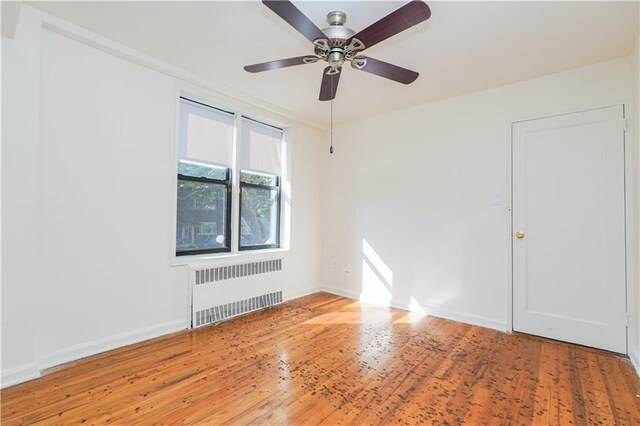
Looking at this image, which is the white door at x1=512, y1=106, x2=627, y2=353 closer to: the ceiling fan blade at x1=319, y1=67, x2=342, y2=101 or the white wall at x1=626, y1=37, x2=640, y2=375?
the white wall at x1=626, y1=37, x2=640, y2=375

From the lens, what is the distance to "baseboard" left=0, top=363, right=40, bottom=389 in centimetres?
208

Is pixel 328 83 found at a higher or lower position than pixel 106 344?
higher

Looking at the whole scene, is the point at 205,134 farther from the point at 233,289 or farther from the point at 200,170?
the point at 233,289

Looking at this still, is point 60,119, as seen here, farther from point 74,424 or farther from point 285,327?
point 285,327

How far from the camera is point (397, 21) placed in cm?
173

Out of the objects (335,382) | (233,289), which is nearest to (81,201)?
(233,289)

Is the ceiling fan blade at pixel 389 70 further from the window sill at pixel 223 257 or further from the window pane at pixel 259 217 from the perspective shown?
the window sill at pixel 223 257

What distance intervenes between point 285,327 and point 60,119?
2.75m

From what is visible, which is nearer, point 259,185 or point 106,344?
point 106,344

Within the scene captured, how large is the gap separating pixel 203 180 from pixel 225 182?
0.29 meters

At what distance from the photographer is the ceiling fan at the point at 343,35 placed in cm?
165

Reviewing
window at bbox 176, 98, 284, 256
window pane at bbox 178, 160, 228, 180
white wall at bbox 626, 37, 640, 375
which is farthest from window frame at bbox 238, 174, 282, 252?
white wall at bbox 626, 37, 640, 375

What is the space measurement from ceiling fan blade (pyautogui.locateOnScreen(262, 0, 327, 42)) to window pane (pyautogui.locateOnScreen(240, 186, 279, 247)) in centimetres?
245

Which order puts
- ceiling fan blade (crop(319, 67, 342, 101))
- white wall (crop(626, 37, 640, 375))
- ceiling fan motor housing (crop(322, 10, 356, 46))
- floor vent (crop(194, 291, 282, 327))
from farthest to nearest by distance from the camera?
floor vent (crop(194, 291, 282, 327))
white wall (crop(626, 37, 640, 375))
ceiling fan blade (crop(319, 67, 342, 101))
ceiling fan motor housing (crop(322, 10, 356, 46))
